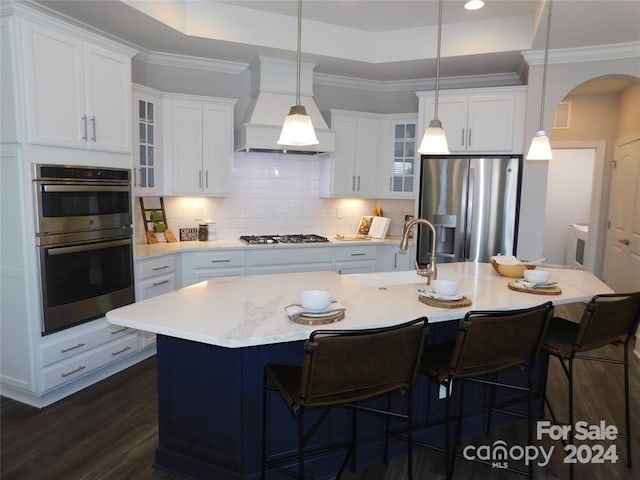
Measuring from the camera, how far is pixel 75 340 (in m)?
3.13

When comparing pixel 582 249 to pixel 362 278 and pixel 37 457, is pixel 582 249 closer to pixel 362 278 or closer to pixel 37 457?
pixel 362 278

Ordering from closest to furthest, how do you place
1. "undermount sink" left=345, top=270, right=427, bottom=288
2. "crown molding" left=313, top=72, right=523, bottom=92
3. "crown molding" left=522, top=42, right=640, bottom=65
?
"undermount sink" left=345, top=270, right=427, bottom=288 → "crown molding" left=522, top=42, right=640, bottom=65 → "crown molding" left=313, top=72, right=523, bottom=92

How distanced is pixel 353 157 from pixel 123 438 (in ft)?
11.6

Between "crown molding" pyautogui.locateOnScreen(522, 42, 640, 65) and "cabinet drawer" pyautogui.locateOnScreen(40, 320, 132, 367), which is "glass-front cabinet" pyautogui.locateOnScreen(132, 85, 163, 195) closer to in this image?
"cabinet drawer" pyautogui.locateOnScreen(40, 320, 132, 367)

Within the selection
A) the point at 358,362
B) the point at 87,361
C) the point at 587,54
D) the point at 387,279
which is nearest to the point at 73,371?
the point at 87,361

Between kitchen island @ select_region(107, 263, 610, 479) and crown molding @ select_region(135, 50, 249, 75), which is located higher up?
crown molding @ select_region(135, 50, 249, 75)

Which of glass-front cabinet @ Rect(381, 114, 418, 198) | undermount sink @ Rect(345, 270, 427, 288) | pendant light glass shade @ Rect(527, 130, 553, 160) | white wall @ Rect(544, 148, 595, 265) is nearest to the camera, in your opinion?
pendant light glass shade @ Rect(527, 130, 553, 160)

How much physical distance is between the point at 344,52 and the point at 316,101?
0.82 m

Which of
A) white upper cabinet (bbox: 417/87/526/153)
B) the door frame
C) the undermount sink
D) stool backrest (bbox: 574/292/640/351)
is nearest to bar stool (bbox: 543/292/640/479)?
stool backrest (bbox: 574/292/640/351)

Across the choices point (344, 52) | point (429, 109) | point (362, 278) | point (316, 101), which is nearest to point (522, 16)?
point (429, 109)

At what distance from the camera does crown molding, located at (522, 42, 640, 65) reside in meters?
3.83

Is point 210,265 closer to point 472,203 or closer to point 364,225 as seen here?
point 364,225

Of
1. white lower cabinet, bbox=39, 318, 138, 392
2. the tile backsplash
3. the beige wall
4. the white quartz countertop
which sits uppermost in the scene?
the beige wall

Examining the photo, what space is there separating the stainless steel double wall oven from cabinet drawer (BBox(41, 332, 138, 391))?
10.2 inches
